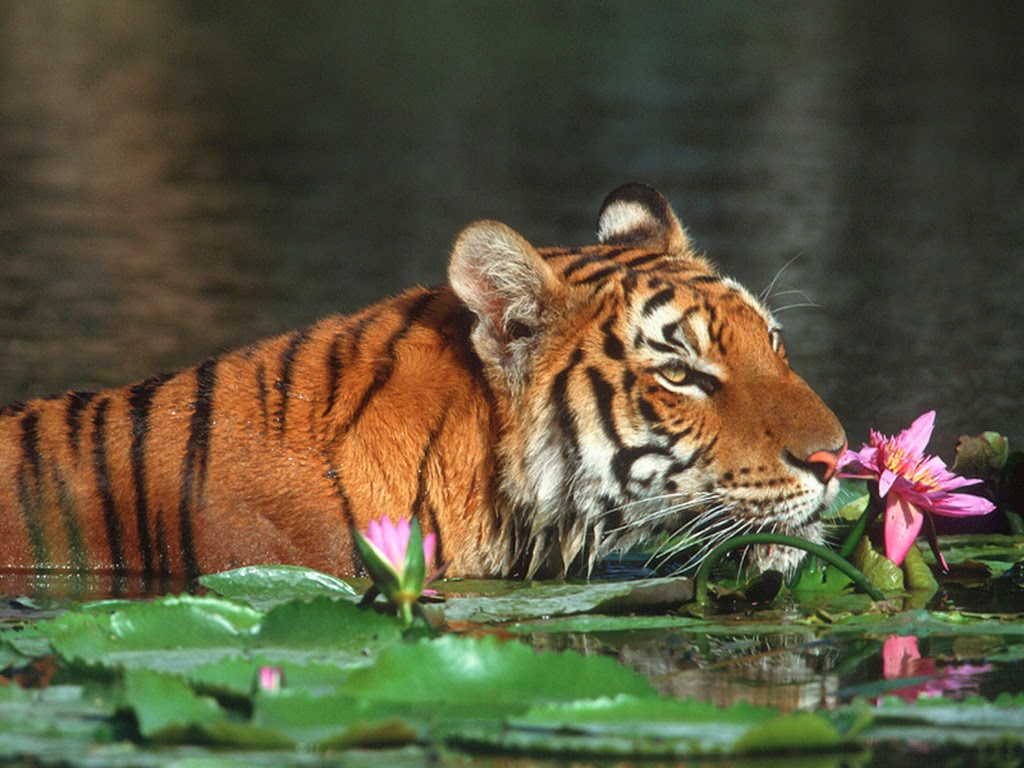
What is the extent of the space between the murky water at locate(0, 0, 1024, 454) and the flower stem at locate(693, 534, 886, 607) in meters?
1.94

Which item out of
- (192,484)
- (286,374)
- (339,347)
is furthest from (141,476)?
(339,347)

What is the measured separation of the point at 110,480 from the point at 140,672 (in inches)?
52.3

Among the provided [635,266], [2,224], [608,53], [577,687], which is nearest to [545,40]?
[608,53]

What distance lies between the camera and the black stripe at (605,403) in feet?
11.4

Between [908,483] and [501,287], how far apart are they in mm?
888

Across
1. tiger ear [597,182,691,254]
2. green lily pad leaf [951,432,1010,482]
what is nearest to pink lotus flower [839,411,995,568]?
green lily pad leaf [951,432,1010,482]

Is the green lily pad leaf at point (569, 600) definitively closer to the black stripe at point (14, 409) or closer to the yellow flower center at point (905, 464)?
the yellow flower center at point (905, 464)

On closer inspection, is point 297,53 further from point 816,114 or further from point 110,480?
Result: point 110,480

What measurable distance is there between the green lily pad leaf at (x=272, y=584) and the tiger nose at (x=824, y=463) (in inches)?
36.8

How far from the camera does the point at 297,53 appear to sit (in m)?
21.7

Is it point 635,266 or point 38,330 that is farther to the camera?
point 38,330

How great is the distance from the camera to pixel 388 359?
3555 millimetres

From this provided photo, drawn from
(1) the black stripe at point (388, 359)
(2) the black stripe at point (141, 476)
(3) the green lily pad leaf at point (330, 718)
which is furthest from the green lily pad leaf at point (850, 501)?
(3) the green lily pad leaf at point (330, 718)

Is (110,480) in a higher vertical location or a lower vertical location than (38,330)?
lower
